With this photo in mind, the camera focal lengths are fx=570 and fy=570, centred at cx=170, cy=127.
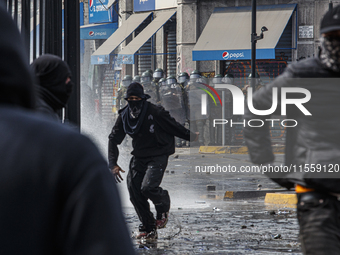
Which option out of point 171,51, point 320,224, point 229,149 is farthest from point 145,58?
point 320,224

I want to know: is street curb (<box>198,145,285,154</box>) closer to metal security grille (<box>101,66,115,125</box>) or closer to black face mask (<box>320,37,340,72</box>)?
metal security grille (<box>101,66,115,125</box>)

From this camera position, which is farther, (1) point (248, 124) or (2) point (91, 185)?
(1) point (248, 124)

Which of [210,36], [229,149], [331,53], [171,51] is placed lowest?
[229,149]

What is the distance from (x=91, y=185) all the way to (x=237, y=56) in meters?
19.8

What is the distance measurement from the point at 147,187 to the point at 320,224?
422cm

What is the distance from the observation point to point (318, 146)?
9.86 feet

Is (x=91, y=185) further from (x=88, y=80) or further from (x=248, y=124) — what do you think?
(x=88, y=80)

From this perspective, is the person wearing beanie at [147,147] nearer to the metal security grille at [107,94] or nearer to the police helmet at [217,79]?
the police helmet at [217,79]

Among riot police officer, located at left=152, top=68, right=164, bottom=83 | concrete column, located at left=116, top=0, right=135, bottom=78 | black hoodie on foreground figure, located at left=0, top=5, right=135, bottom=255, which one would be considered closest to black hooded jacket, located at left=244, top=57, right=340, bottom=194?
black hoodie on foreground figure, located at left=0, top=5, right=135, bottom=255

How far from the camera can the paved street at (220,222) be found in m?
6.23

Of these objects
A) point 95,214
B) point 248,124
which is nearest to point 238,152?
point 248,124

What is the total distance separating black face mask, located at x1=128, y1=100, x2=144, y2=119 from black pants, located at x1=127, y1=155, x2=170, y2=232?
559 mm

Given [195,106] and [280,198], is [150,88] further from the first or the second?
[280,198]

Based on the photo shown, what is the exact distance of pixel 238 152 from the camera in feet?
57.1
